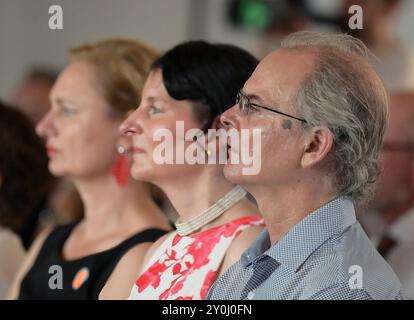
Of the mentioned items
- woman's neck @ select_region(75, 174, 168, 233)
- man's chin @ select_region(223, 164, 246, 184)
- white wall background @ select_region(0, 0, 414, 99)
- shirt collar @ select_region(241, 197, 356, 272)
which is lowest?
white wall background @ select_region(0, 0, 414, 99)

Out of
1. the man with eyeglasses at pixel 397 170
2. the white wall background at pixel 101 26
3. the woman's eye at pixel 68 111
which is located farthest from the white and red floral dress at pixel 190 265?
the white wall background at pixel 101 26

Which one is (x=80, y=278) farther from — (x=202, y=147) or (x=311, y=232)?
(x=311, y=232)

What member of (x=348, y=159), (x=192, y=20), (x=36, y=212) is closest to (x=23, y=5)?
(x=192, y=20)

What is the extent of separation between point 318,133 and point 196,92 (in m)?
0.29

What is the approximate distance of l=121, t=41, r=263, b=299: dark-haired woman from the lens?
1.45 metres

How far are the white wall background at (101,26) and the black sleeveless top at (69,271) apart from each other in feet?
6.20

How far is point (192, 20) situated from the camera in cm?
440

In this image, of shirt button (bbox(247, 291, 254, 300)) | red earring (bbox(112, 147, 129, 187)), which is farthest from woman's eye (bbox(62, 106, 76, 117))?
shirt button (bbox(247, 291, 254, 300))

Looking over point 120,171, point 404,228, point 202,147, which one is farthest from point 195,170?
point 404,228

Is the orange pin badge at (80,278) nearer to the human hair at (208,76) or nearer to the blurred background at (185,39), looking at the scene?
the blurred background at (185,39)

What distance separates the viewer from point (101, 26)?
401 cm

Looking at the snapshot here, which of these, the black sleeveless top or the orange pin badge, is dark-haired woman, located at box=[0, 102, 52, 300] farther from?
the orange pin badge
